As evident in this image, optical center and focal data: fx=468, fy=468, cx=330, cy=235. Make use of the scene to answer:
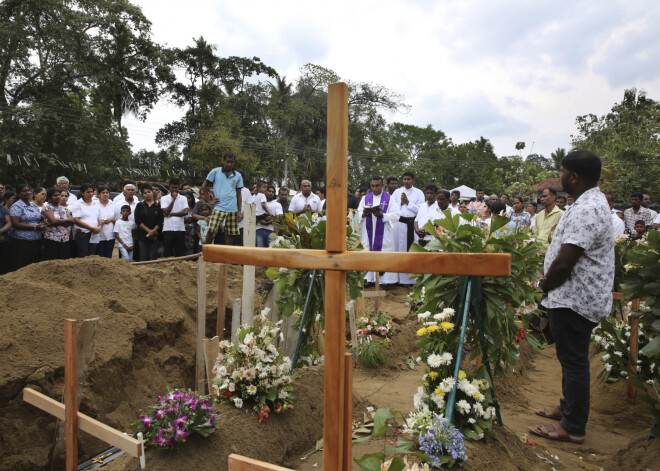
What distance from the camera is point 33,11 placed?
70.4 ft

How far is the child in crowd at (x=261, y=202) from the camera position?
10.6 m

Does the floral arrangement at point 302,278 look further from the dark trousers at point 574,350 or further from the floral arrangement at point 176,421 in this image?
the dark trousers at point 574,350

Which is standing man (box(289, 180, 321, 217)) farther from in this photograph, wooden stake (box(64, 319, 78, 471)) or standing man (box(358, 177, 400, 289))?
wooden stake (box(64, 319, 78, 471))

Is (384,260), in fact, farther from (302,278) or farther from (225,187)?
(225,187)

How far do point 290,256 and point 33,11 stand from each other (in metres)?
25.8

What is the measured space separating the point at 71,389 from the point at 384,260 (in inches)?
106

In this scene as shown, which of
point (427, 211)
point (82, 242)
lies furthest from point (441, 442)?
point (82, 242)

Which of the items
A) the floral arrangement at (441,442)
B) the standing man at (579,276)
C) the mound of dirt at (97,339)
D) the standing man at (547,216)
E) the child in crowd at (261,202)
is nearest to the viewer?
the floral arrangement at (441,442)

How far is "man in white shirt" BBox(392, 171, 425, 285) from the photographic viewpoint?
10477mm

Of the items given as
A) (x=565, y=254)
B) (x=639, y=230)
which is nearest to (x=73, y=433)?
(x=565, y=254)

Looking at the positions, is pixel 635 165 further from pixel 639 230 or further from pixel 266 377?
pixel 266 377

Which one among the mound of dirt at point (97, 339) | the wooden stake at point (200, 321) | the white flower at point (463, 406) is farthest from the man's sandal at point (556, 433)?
the mound of dirt at point (97, 339)

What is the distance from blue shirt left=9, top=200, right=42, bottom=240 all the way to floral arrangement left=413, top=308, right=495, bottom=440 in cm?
695

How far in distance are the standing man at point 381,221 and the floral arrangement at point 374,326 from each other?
3272 mm
